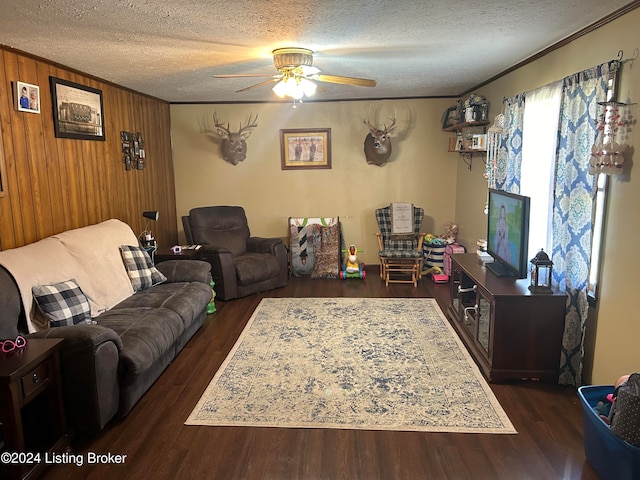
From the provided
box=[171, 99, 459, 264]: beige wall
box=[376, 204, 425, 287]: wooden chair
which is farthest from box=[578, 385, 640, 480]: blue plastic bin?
box=[171, 99, 459, 264]: beige wall

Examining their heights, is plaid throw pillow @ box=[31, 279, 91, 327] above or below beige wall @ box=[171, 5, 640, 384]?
below

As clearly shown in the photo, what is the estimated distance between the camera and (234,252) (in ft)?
18.3

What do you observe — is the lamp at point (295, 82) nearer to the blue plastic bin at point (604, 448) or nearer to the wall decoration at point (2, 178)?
the wall decoration at point (2, 178)

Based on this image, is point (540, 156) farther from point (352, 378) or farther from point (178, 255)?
point (178, 255)

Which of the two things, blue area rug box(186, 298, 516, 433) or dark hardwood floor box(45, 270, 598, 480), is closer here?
dark hardwood floor box(45, 270, 598, 480)

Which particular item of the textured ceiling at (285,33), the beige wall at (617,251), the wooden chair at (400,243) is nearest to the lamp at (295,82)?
the textured ceiling at (285,33)

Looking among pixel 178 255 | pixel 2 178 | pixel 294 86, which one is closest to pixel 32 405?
pixel 2 178

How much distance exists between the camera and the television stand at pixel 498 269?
11.5 ft

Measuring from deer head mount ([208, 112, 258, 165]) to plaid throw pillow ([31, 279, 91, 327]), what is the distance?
131 inches

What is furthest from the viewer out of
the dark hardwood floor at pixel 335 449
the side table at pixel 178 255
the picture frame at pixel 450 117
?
the picture frame at pixel 450 117

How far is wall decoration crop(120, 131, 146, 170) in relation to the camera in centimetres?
478

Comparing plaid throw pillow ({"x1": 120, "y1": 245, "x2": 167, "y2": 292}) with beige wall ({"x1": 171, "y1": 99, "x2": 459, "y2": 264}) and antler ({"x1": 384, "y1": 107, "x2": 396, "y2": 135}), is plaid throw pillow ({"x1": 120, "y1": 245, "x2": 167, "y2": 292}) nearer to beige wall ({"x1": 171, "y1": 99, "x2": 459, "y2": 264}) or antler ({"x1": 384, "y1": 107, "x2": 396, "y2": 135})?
beige wall ({"x1": 171, "y1": 99, "x2": 459, "y2": 264})

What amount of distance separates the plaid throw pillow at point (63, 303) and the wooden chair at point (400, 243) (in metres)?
3.46

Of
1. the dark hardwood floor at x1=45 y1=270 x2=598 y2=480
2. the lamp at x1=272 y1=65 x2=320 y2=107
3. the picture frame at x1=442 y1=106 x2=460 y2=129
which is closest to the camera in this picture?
the dark hardwood floor at x1=45 y1=270 x2=598 y2=480
